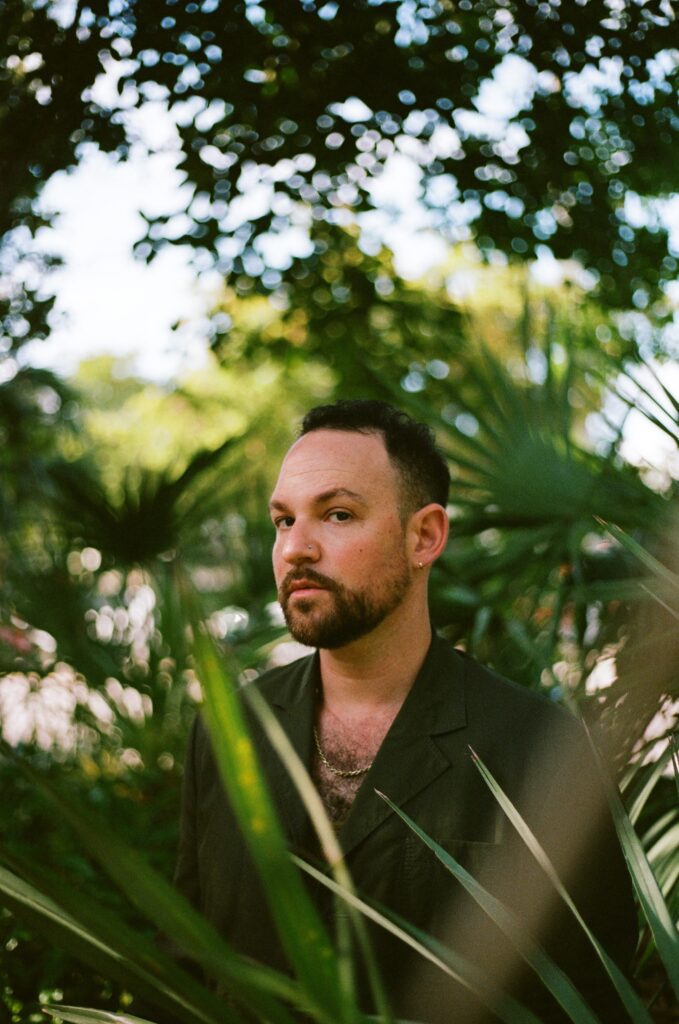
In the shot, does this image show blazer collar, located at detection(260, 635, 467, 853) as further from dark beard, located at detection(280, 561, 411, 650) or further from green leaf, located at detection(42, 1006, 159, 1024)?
green leaf, located at detection(42, 1006, 159, 1024)

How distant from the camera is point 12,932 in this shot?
271cm

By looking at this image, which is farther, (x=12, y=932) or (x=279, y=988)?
(x=12, y=932)

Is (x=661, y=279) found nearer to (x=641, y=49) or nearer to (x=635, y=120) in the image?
(x=635, y=120)

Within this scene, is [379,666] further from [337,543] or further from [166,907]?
[166,907]

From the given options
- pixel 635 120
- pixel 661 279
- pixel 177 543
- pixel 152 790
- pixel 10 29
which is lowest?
pixel 152 790

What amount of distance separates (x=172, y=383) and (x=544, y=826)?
1530cm

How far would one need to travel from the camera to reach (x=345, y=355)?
5.02 m

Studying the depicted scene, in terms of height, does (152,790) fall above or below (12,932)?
below

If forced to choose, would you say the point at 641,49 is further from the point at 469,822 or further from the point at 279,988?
the point at 279,988

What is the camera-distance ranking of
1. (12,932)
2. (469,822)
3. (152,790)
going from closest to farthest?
(469,822) < (12,932) < (152,790)

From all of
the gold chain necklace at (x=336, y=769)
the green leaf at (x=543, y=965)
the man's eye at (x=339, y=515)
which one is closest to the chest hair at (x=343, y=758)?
the gold chain necklace at (x=336, y=769)

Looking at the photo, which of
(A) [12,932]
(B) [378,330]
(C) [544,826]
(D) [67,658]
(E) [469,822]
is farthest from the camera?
(B) [378,330]

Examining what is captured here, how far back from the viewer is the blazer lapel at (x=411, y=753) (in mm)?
1983

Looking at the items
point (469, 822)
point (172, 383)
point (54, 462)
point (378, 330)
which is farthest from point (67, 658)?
point (172, 383)
